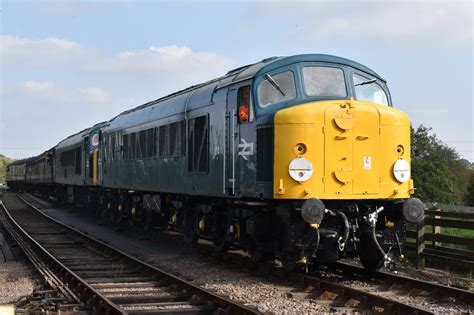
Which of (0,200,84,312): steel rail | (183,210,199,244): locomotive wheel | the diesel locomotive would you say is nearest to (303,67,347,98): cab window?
the diesel locomotive

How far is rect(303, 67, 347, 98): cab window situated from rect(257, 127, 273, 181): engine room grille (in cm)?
101

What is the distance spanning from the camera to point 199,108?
12.7 m

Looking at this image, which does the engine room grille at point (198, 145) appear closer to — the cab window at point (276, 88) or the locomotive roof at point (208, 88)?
the locomotive roof at point (208, 88)

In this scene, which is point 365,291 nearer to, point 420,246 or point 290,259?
point 290,259

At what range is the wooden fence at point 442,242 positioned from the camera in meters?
11.2

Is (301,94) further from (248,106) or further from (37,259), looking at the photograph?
(37,259)

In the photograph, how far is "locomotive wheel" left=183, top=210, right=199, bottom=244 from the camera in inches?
547

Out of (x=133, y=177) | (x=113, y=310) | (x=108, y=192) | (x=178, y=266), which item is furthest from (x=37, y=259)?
(x=108, y=192)

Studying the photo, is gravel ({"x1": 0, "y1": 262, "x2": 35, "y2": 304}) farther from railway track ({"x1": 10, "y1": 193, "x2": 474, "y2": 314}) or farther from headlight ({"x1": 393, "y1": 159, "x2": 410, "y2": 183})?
headlight ({"x1": 393, "y1": 159, "x2": 410, "y2": 183})

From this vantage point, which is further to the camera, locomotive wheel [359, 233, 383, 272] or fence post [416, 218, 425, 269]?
fence post [416, 218, 425, 269]

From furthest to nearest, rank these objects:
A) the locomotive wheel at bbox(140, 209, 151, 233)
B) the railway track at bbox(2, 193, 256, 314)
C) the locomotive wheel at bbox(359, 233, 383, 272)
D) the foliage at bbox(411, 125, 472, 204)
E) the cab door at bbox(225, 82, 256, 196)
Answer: the foliage at bbox(411, 125, 472, 204) → the locomotive wheel at bbox(140, 209, 151, 233) → the cab door at bbox(225, 82, 256, 196) → the locomotive wheel at bbox(359, 233, 383, 272) → the railway track at bbox(2, 193, 256, 314)

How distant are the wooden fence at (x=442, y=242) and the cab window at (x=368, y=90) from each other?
2685mm

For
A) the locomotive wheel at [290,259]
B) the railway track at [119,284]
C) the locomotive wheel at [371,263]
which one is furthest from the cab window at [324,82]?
the railway track at [119,284]

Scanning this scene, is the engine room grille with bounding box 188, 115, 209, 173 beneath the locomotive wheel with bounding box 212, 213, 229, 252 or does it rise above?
above
